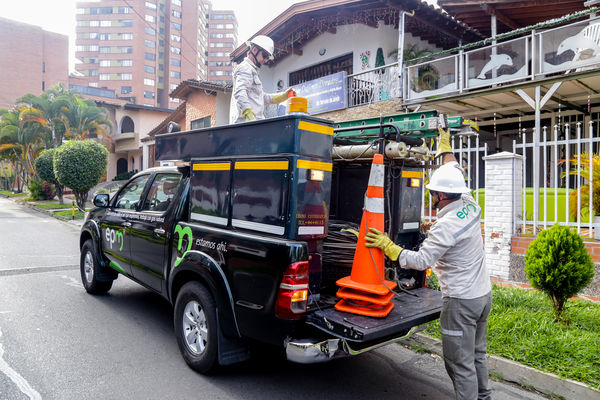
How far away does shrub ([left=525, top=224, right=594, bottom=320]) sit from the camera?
4.21 m

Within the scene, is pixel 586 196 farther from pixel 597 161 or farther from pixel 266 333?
pixel 266 333

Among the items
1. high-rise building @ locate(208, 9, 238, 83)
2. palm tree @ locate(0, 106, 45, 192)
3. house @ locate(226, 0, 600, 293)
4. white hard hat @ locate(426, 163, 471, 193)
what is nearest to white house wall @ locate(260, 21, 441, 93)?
house @ locate(226, 0, 600, 293)

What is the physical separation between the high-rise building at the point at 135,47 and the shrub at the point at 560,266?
73.1 meters

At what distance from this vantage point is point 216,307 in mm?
3344

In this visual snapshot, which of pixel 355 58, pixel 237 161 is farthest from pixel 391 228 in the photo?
pixel 355 58

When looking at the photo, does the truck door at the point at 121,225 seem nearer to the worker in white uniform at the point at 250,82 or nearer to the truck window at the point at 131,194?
the truck window at the point at 131,194

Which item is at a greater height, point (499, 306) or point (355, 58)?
point (355, 58)

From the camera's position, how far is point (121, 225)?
4969mm

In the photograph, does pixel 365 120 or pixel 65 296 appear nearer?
pixel 365 120

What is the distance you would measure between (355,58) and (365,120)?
33.7 ft

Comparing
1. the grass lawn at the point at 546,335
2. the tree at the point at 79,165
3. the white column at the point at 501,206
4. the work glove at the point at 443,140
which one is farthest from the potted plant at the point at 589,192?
the tree at the point at 79,165

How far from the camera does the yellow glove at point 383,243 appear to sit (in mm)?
2969

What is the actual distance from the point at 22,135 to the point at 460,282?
31.5m

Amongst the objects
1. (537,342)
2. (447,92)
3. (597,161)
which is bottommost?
(537,342)
